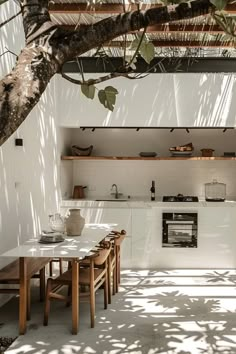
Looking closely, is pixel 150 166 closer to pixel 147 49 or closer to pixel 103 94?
pixel 147 49

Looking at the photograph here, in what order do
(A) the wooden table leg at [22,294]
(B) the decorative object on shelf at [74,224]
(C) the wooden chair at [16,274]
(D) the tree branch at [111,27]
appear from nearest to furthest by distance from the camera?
1. (D) the tree branch at [111,27]
2. (A) the wooden table leg at [22,294]
3. (C) the wooden chair at [16,274]
4. (B) the decorative object on shelf at [74,224]

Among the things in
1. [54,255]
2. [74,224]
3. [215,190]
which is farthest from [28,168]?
[215,190]

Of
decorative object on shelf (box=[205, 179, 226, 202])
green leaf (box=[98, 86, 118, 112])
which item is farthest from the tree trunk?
decorative object on shelf (box=[205, 179, 226, 202])

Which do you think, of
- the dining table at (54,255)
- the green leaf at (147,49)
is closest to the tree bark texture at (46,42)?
the green leaf at (147,49)

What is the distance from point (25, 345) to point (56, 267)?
2.98 m

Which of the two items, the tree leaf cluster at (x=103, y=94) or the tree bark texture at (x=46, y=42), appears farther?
the tree leaf cluster at (x=103, y=94)

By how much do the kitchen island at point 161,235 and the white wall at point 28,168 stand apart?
0.97 meters

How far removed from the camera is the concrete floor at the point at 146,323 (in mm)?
3748

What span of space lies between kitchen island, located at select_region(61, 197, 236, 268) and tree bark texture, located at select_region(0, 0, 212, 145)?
209 inches

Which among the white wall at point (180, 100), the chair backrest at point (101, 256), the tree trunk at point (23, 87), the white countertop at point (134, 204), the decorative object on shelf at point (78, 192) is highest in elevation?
the white wall at point (180, 100)

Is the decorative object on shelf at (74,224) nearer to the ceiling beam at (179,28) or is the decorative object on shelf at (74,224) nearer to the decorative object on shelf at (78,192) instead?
the ceiling beam at (179,28)

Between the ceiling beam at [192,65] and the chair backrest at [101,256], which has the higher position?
the ceiling beam at [192,65]

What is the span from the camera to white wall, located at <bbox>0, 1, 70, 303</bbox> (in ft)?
15.8

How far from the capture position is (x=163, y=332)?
13.4 feet
